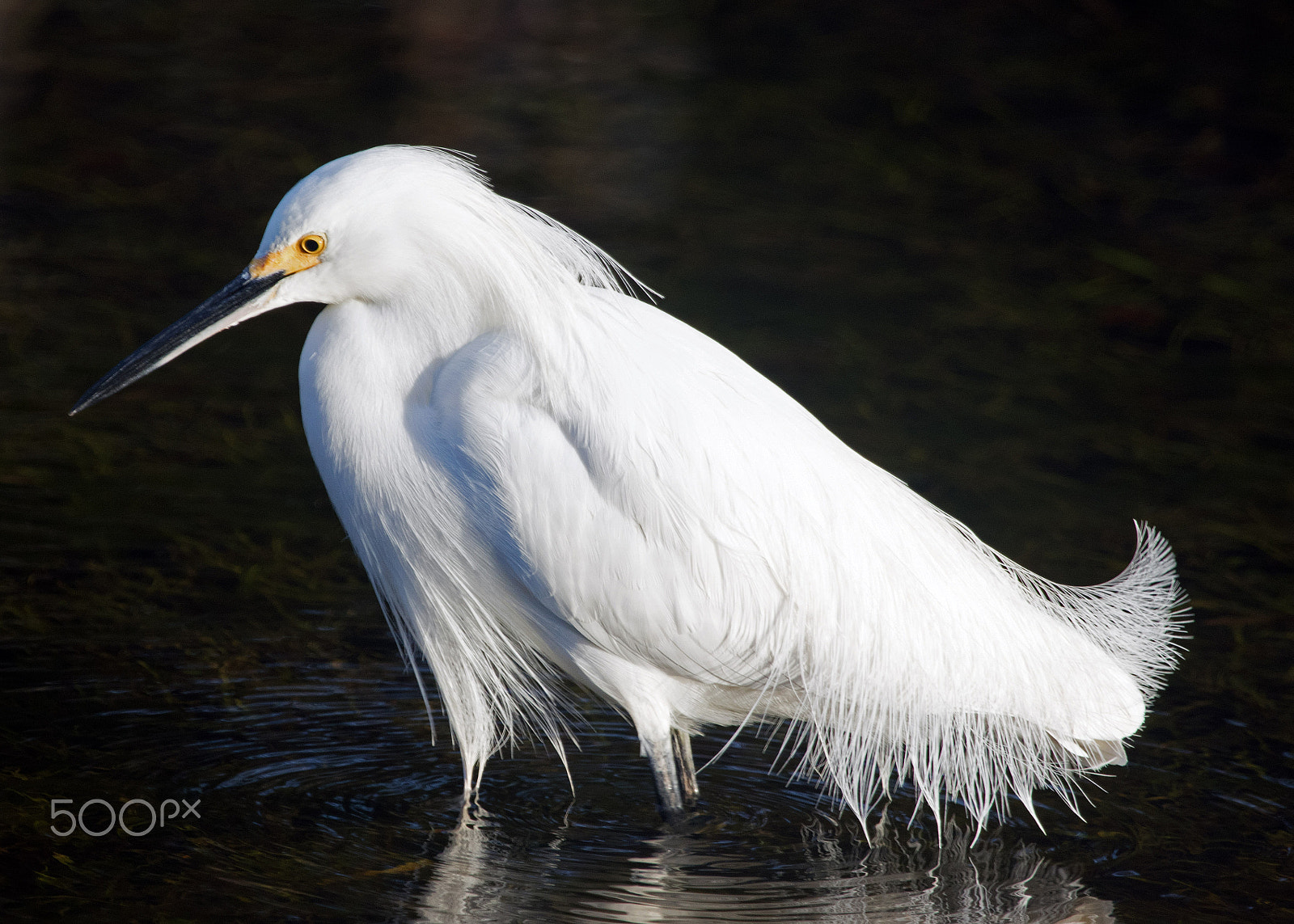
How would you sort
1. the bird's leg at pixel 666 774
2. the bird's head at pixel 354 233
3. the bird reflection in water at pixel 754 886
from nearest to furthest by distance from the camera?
the bird's head at pixel 354 233, the bird reflection in water at pixel 754 886, the bird's leg at pixel 666 774

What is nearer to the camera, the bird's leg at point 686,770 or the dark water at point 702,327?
the dark water at point 702,327

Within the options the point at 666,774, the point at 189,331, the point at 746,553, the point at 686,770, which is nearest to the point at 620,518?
the point at 746,553

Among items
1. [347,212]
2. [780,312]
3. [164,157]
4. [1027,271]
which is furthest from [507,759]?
[164,157]

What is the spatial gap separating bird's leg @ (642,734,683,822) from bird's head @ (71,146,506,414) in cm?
111

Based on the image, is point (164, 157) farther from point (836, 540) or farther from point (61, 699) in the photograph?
point (836, 540)

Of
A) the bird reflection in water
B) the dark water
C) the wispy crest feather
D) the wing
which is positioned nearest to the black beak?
the wispy crest feather

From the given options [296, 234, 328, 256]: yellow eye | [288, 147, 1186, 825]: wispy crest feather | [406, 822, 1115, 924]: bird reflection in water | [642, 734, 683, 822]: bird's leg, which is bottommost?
[406, 822, 1115, 924]: bird reflection in water

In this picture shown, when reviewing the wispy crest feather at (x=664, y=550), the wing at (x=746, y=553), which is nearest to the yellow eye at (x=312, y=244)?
the wispy crest feather at (x=664, y=550)

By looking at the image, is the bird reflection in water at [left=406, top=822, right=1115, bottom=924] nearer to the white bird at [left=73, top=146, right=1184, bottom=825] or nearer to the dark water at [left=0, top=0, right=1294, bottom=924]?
the dark water at [left=0, top=0, right=1294, bottom=924]

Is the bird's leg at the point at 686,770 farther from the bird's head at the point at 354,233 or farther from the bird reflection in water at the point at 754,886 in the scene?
the bird's head at the point at 354,233

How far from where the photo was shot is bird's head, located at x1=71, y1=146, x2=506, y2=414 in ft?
10.4

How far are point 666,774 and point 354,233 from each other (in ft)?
4.36

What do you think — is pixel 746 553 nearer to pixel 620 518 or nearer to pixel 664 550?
pixel 664 550

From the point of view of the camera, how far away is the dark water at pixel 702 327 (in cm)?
348
